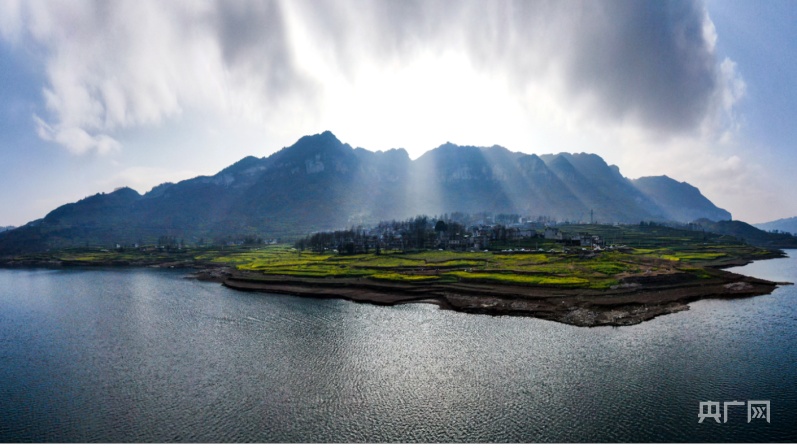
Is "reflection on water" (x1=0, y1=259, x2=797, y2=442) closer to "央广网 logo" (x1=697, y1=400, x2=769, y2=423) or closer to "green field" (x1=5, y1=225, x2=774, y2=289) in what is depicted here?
"央广网 logo" (x1=697, y1=400, x2=769, y2=423)

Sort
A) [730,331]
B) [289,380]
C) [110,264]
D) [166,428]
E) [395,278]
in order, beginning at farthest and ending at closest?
[110,264]
[395,278]
[730,331]
[289,380]
[166,428]

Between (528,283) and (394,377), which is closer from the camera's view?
(394,377)

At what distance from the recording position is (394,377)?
34031mm

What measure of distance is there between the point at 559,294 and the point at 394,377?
4039 centimetres

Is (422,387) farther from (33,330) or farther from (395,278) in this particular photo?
(33,330)

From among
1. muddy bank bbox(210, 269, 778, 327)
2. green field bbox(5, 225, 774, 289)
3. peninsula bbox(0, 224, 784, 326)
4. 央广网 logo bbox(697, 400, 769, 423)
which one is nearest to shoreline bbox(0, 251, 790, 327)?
muddy bank bbox(210, 269, 778, 327)

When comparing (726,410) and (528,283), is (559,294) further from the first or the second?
(726,410)

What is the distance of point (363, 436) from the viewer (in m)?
25.2

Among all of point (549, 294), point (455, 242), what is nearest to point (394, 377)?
point (549, 294)

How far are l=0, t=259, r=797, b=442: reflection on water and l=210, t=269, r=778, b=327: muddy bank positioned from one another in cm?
382

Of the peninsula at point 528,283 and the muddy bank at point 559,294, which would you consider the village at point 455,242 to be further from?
the muddy bank at point 559,294

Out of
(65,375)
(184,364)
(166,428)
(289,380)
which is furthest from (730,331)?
(65,375)

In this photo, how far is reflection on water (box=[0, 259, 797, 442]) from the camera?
25797mm

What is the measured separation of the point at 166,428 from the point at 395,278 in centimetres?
5762
